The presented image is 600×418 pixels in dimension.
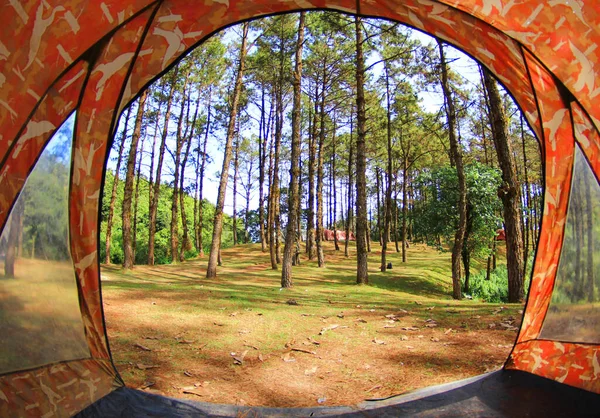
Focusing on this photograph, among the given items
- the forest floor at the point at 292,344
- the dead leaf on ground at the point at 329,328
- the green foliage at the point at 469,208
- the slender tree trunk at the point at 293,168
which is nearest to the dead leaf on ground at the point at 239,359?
the forest floor at the point at 292,344

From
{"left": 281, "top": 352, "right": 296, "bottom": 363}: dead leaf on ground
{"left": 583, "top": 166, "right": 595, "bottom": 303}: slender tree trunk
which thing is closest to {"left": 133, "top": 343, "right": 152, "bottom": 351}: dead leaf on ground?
{"left": 281, "top": 352, "right": 296, "bottom": 363}: dead leaf on ground

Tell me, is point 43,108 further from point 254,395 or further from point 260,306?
point 260,306

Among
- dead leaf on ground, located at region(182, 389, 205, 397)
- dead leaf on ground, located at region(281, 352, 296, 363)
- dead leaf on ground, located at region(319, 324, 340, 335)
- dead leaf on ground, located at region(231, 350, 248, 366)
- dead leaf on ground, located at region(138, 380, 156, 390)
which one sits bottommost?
dead leaf on ground, located at region(281, 352, 296, 363)

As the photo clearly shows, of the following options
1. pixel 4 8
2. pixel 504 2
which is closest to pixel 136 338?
pixel 4 8

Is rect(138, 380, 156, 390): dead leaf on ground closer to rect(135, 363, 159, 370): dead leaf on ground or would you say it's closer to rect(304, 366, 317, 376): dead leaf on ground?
rect(135, 363, 159, 370): dead leaf on ground

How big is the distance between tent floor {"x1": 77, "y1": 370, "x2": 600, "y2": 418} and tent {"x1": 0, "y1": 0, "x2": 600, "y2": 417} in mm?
45

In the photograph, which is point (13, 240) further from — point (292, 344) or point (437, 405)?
point (437, 405)

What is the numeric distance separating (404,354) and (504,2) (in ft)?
13.8

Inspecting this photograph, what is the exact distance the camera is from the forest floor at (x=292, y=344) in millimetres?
3982

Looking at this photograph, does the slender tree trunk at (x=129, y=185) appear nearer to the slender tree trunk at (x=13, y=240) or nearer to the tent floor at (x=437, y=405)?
the slender tree trunk at (x=13, y=240)

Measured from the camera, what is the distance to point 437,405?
334cm

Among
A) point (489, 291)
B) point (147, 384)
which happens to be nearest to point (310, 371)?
point (147, 384)

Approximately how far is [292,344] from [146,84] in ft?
13.2

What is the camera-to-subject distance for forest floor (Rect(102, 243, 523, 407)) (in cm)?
398
